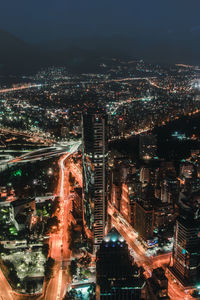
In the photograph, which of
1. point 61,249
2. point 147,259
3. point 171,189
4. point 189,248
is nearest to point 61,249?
point 61,249

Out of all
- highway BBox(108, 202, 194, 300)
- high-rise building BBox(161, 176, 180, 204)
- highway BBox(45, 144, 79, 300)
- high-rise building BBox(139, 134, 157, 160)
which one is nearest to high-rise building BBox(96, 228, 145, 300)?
highway BBox(45, 144, 79, 300)

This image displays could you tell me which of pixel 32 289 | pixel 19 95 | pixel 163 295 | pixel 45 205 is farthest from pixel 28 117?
pixel 163 295

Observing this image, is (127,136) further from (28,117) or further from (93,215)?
(93,215)

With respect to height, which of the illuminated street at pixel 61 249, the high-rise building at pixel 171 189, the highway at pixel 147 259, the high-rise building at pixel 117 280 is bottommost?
the highway at pixel 147 259

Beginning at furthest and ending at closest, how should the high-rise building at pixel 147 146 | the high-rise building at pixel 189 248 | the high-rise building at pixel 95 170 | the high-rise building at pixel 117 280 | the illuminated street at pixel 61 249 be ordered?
the high-rise building at pixel 147 146 → the high-rise building at pixel 95 170 → the high-rise building at pixel 189 248 → the illuminated street at pixel 61 249 → the high-rise building at pixel 117 280

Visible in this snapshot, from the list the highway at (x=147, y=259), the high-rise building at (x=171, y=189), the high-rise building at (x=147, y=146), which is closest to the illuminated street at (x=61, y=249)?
the highway at (x=147, y=259)

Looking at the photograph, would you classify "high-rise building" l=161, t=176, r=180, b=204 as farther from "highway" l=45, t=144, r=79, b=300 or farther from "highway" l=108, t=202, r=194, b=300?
"highway" l=45, t=144, r=79, b=300

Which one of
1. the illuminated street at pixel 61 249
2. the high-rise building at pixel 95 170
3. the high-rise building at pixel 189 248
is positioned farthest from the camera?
the high-rise building at pixel 95 170

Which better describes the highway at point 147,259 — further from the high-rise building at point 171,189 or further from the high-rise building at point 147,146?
the high-rise building at point 147,146
